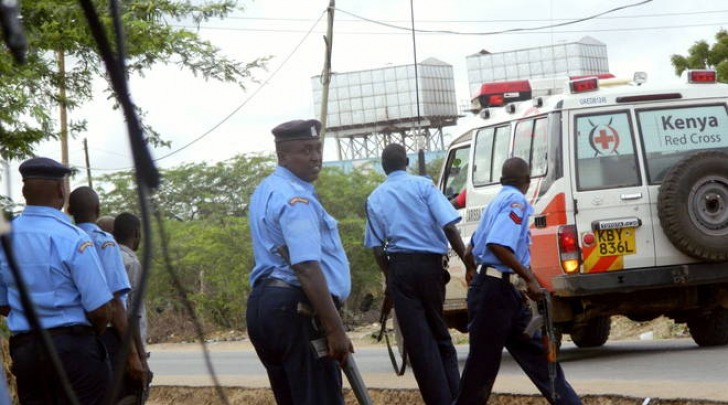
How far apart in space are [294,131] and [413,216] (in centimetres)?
284

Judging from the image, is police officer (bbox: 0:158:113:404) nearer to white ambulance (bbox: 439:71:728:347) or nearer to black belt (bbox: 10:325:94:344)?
black belt (bbox: 10:325:94:344)

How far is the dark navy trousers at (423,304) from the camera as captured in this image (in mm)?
8008

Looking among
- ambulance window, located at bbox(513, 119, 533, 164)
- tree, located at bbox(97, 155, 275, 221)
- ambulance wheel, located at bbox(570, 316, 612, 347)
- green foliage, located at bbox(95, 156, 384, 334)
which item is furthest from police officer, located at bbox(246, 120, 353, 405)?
tree, located at bbox(97, 155, 275, 221)

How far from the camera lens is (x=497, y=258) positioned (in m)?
6.98

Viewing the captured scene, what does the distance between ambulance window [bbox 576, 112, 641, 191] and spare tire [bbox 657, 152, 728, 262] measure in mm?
443

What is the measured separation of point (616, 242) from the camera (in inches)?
422

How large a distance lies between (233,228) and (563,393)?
91.3 feet

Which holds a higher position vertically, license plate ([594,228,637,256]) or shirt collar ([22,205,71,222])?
shirt collar ([22,205,71,222])

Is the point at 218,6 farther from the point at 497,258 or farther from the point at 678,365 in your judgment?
the point at 497,258

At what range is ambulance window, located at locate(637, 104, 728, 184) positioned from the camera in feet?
35.8

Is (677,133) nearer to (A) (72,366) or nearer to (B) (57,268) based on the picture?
(A) (72,366)

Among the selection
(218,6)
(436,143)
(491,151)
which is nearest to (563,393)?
(491,151)

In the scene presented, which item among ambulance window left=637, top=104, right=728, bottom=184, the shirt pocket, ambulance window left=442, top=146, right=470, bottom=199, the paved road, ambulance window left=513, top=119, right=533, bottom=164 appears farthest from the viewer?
ambulance window left=442, top=146, right=470, bottom=199

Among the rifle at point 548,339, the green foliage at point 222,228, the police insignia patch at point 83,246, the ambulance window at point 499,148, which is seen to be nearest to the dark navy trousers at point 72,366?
the police insignia patch at point 83,246
